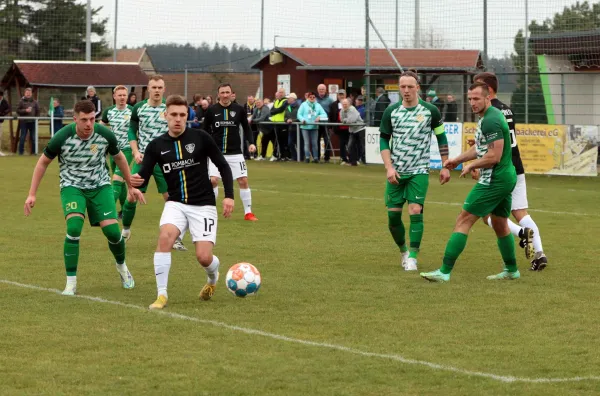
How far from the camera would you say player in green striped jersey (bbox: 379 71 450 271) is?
11.6m

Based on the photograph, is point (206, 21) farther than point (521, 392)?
Yes

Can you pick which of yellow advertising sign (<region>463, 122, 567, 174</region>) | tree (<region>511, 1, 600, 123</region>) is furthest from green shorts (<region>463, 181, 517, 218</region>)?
tree (<region>511, 1, 600, 123</region>)

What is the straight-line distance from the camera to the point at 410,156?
11.6 meters

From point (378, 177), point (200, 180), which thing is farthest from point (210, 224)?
point (378, 177)

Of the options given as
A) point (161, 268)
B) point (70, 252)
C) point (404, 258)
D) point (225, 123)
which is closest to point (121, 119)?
point (225, 123)

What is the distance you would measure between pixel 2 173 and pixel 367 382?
70.2 feet

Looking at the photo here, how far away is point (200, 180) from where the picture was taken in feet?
31.2

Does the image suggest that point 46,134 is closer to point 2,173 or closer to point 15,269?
point 2,173

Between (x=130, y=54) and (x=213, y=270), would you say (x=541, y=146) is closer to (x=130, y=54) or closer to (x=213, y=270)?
(x=213, y=270)

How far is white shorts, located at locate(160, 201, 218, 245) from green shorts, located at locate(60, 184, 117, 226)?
92 centimetres

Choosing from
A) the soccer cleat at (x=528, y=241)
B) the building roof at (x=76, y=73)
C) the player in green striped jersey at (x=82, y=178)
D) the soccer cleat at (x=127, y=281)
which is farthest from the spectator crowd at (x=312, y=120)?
the player in green striped jersey at (x=82, y=178)

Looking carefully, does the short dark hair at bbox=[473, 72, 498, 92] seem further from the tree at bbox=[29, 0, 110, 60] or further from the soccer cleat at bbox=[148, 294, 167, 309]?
the tree at bbox=[29, 0, 110, 60]

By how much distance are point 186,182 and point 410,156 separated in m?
3.10

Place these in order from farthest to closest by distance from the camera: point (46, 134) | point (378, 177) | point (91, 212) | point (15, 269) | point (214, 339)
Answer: point (46, 134) → point (378, 177) → point (15, 269) → point (91, 212) → point (214, 339)
